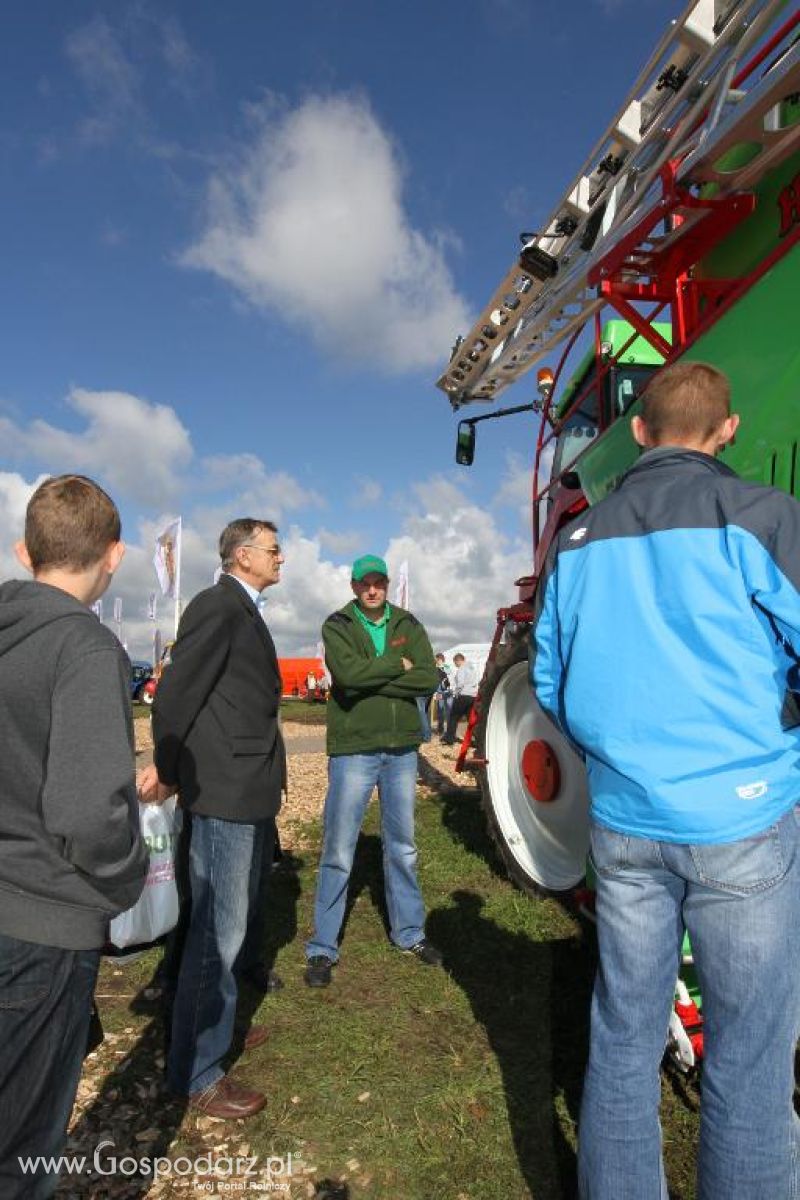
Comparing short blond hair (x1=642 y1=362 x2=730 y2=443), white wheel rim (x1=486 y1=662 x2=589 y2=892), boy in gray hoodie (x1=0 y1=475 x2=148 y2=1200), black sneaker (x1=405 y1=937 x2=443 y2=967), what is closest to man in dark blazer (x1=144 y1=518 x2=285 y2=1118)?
boy in gray hoodie (x1=0 y1=475 x2=148 y2=1200)

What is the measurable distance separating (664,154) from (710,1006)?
3.18m

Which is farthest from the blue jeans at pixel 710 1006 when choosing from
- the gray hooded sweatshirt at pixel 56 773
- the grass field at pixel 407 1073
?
the gray hooded sweatshirt at pixel 56 773

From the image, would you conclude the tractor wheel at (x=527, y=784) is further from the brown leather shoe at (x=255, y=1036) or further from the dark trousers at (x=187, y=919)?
the brown leather shoe at (x=255, y=1036)

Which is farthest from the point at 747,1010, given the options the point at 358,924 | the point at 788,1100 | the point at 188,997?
the point at 358,924

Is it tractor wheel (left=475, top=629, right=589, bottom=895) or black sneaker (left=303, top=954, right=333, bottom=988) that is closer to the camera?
black sneaker (left=303, top=954, right=333, bottom=988)

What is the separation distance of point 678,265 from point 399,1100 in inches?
128

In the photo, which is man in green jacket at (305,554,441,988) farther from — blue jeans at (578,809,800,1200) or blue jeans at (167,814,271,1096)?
blue jeans at (578,809,800,1200)

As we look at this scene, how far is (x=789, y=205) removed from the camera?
7.87 feet

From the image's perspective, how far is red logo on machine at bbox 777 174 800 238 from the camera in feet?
7.69

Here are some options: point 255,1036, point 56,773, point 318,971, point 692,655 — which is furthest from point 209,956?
point 692,655

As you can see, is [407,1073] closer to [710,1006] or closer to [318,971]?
[318,971]

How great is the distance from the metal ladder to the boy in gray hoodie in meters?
2.45

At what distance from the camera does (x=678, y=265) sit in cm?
301

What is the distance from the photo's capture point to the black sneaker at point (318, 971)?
134 inches
